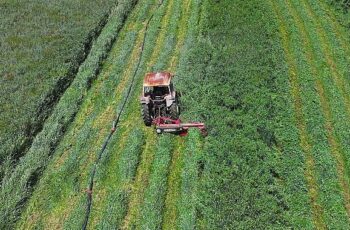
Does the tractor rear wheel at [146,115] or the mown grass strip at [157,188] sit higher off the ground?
the tractor rear wheel at [146,115]

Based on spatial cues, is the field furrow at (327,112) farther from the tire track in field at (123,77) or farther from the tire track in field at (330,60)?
the tire track in field at (123,77)

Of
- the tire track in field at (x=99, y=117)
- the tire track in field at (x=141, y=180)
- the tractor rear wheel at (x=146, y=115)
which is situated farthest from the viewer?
the tractor rear wheel at (x=146, y=115)

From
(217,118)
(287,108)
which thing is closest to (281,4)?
(287,108)

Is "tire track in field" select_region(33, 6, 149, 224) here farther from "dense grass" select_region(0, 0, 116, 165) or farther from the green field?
"dense grass" select_region(0, 0, 116, 165)

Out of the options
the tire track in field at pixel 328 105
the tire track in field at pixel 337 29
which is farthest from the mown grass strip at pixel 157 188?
the tire track in field at pixel 337 29

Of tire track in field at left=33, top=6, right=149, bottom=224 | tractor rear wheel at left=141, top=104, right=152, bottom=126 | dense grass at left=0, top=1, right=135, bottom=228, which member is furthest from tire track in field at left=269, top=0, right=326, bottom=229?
dense grass at left=0, top=1, right=135, bottom=228

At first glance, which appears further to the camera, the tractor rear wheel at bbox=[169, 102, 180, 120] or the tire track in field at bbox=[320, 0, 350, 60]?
the tire track in field at bbox=[320, 0, 350, 60]

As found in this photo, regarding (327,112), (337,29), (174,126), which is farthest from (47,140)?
(337,29)

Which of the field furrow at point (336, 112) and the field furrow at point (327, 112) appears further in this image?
the field furrow at point (336, 112)

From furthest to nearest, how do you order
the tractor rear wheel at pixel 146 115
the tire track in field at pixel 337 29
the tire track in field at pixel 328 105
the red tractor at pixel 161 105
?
the tire track in field at pixel 337 29 < the tractor rear wheel at pixel 146 115 < the red tractor at pixel 161 105 < the tire track in field at pixel 328 105
